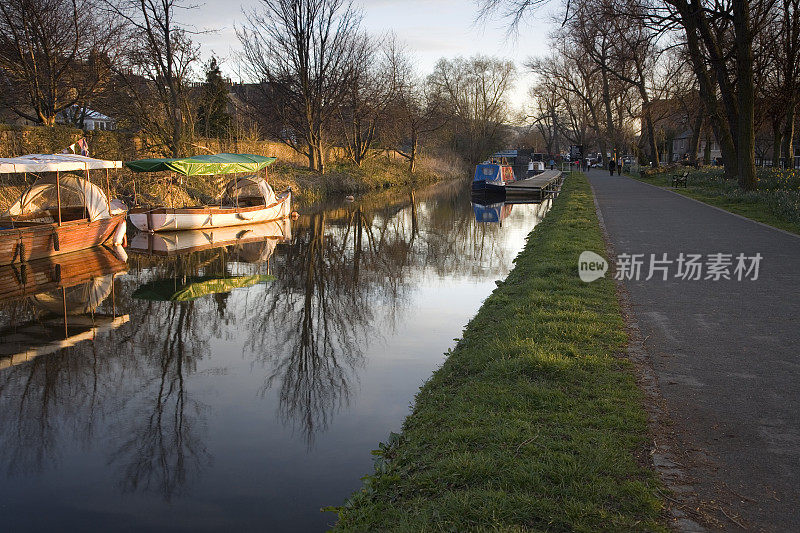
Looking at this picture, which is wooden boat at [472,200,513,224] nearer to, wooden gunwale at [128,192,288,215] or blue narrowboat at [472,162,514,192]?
blue narrowboat at [472,162,514,192]

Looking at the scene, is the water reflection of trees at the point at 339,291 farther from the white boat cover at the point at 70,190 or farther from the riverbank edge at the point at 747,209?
the riverbank edge at the point at 747,209

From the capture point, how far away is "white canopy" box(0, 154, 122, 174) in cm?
1538

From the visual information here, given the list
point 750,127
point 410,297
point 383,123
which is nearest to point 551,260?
point 410,297

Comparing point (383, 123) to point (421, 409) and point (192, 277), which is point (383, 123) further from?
point (421, 409)

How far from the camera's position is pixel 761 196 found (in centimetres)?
2245

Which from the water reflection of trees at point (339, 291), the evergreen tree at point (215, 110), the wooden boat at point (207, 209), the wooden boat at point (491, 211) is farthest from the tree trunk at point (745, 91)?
the evergreen tree at point (215, 110)

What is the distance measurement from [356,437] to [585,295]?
477 cm

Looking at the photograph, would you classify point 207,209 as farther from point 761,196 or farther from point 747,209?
point 761,196

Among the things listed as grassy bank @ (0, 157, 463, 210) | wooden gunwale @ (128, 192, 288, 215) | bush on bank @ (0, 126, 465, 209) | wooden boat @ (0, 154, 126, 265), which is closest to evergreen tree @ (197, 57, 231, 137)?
bush on bank @ (0, 126, 465, 209)

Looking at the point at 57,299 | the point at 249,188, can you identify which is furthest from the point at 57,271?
the point at 249,188

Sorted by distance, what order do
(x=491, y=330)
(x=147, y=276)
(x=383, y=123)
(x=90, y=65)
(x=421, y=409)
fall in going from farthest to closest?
(x=383, y=123), (x=90, y=65), (x=147, y=276), (x=491, y=330), (x=421, y=409)

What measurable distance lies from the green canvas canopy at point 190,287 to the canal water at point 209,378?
8 centimetres

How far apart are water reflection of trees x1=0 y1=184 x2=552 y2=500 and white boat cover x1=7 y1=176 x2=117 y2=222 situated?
230 centimetres

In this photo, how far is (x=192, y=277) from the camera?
48.5ft
